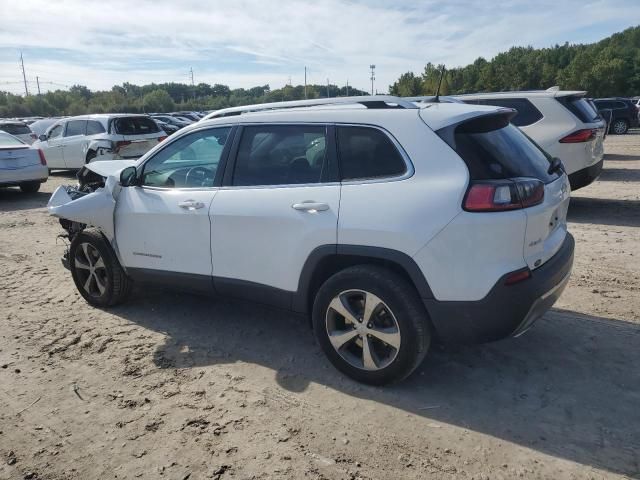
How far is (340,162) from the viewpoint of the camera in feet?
10.9

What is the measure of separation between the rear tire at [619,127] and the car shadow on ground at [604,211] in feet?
59.8

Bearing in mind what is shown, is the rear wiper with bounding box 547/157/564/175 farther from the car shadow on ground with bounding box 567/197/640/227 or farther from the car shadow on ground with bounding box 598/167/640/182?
the car shadow on ground with bounding box 598/167/640/182

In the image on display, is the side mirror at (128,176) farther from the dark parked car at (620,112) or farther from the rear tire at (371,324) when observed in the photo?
the dark parked car at (620,112)

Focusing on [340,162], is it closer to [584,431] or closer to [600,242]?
[584,431]

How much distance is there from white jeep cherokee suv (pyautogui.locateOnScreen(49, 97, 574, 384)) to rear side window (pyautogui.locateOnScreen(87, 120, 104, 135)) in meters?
10.4

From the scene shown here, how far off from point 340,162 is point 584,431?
6.90 feet

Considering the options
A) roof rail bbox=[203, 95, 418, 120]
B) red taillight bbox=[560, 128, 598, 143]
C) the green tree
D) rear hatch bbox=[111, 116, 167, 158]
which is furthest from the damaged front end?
the green tree

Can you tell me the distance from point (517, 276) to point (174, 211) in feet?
8.38

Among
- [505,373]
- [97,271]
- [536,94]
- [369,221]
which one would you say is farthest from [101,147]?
[505,373]


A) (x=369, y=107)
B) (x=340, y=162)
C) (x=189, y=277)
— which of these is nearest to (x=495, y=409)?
(x=340, y=162)

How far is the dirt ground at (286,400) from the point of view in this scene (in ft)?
8.80

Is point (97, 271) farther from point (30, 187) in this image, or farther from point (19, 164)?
point (30, 187)

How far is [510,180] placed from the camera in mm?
2900

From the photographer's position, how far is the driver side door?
3.92 m
